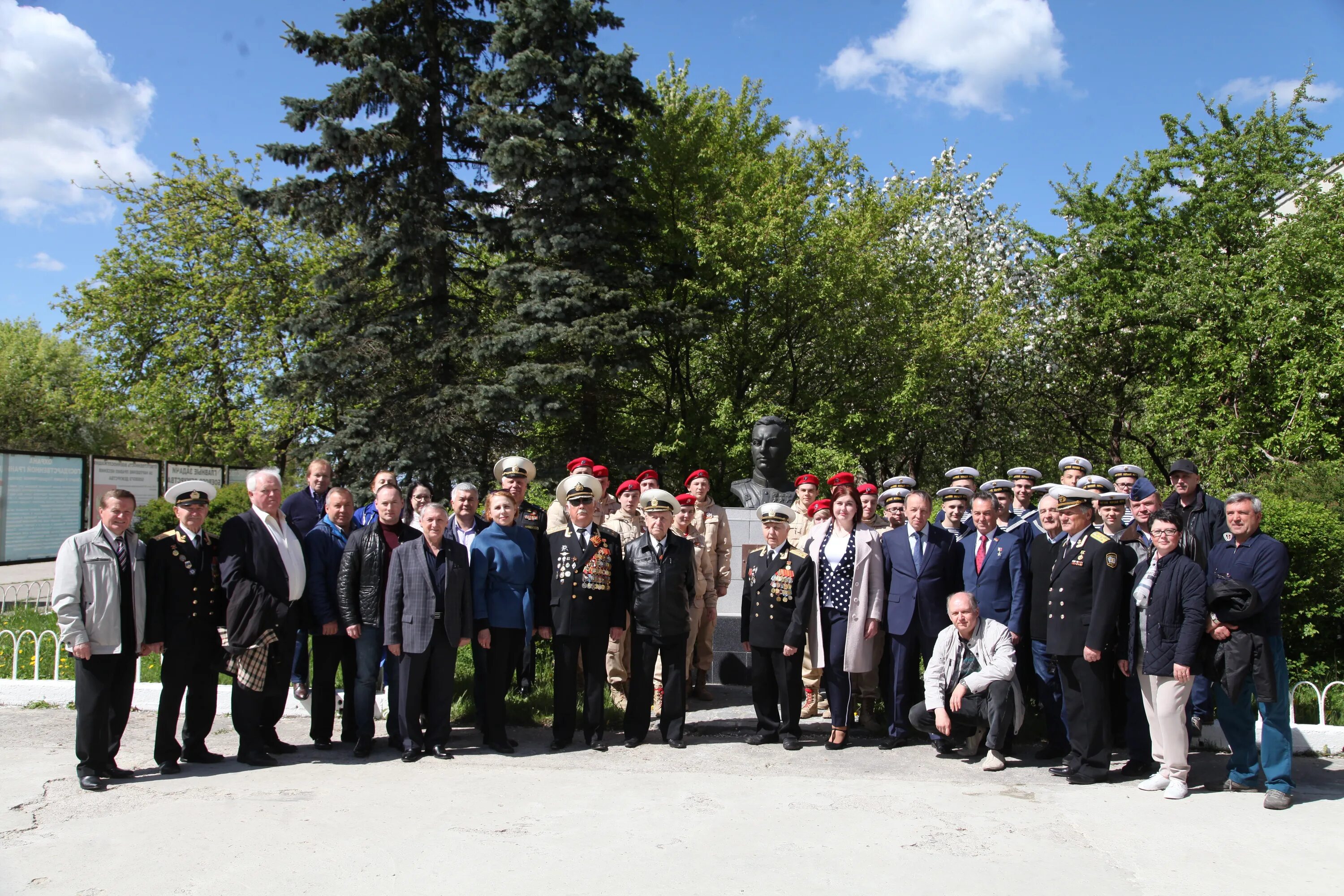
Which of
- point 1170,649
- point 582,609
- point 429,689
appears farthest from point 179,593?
point 1170,649

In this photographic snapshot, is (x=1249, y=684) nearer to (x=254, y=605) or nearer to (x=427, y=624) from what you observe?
(x=427, y=624)

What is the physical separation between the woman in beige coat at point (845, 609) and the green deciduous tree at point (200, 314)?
18.3m

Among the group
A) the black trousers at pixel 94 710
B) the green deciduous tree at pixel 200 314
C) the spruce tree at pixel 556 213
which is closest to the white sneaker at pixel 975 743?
the black trousers at pixel 94 710

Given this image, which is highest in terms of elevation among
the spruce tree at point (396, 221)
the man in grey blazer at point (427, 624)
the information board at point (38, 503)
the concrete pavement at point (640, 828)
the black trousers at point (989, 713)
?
the spruce tree at point (396, 221)

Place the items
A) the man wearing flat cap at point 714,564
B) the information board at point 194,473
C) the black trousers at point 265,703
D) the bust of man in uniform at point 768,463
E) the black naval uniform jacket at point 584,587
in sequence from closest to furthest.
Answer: the black trousers at point 265,703 → the black naval uniform jacket at point 584,587 → the man wearing flat cap at point 714,564 → the bust of man in uniform at point 768,463 → the information board at point 194,473

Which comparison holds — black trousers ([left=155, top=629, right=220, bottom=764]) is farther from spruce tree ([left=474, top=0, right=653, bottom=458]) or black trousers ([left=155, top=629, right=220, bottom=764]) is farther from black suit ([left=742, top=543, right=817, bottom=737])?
spruce tree ([left=474, top=0, right=653, bottom=458])

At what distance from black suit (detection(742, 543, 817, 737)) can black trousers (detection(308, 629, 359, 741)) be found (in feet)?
9.16

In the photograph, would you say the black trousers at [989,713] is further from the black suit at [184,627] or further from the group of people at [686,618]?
the black suit at [184,627]

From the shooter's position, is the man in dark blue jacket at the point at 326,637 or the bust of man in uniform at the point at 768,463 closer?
the man in dark blue jacket at the point at 326,637

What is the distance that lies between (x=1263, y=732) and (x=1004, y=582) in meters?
1.71

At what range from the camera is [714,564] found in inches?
311

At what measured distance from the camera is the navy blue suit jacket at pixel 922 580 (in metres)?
6.69

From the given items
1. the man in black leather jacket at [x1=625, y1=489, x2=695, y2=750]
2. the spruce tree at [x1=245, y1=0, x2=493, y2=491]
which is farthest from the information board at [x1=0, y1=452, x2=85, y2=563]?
the man in black leather jacket at [x1=625, y1=489, x2=695, y2=750]

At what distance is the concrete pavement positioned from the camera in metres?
4.09
